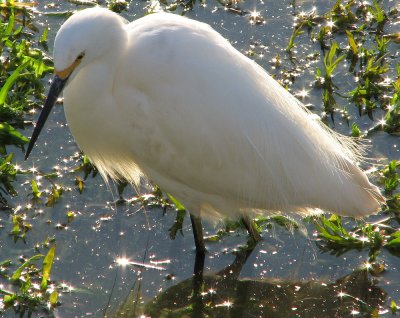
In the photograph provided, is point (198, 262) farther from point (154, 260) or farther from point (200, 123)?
point (200, 123)

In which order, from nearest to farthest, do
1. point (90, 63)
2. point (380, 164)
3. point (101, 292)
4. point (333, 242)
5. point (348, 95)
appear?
1. point (90, 63)
2. point (101, 292)
3. point (333, 242)
4. point (380, 164)
5. point (348, 95)

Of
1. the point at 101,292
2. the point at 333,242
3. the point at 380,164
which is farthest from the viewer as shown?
the point at 380,164

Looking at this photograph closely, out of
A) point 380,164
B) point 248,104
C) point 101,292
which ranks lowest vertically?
point 101,292

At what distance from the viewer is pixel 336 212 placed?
411cm

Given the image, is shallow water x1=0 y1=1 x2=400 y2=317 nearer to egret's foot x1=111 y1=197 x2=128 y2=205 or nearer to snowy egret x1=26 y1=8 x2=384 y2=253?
egret's foot x1=111 y1=197 x2=128 y2=205

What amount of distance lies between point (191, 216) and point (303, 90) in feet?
4.59

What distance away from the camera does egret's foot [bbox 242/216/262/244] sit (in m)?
4.32

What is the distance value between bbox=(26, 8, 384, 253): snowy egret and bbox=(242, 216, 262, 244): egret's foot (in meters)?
0.15

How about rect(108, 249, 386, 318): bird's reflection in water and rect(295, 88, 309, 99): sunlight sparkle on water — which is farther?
rect(295, 88, 309, 99): sunlight sparkle on water

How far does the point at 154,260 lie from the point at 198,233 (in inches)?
10.1

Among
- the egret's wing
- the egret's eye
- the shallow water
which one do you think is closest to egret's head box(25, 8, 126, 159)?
the egret's eye

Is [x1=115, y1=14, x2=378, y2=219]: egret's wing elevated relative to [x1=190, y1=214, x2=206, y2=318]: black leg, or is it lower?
elevated

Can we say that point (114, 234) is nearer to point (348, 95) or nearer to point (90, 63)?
point (90, 63)

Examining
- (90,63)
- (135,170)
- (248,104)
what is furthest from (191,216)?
(90,63)
